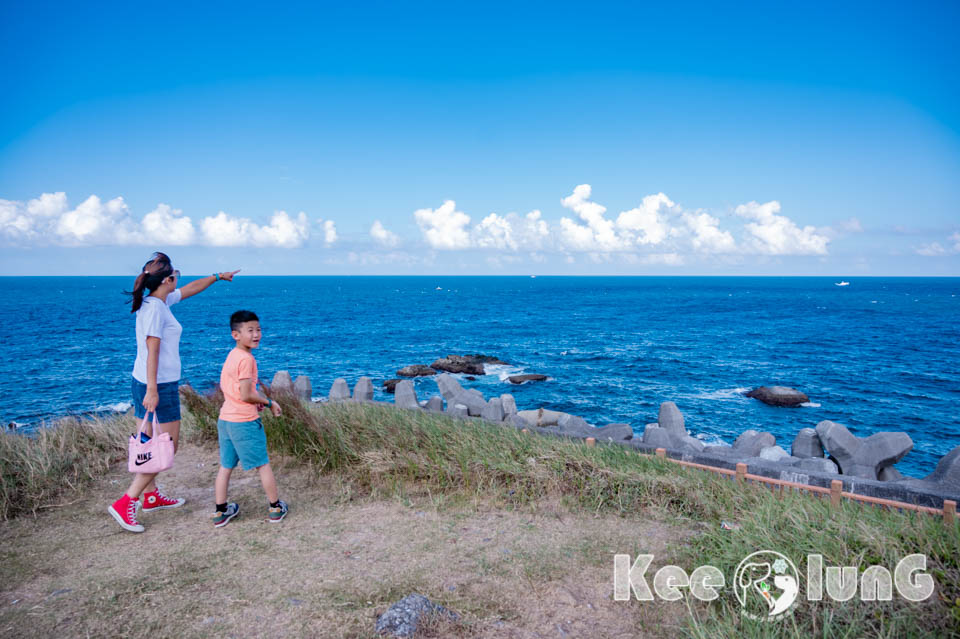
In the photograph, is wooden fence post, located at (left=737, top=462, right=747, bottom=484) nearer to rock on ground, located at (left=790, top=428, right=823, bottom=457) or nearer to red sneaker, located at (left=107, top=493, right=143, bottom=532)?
red sneaker, located at (left=107, top=493, right=143, bottom=532)

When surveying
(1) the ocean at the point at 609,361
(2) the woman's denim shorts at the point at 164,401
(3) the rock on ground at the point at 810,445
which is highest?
(2) the woman's denim shorts at the point at 164,401

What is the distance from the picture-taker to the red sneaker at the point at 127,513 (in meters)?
4.92

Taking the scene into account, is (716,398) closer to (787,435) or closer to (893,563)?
(787,435)

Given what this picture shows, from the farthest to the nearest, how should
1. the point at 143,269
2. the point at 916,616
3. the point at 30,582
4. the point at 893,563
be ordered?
the point at 143,269, the point at 30,582, the point at 893,563, the point at 916,616

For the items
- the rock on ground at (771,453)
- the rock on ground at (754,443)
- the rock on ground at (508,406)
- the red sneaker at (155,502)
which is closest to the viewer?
the red sneaker at (155,502)

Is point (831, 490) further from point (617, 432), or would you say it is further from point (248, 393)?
point (248, 393)

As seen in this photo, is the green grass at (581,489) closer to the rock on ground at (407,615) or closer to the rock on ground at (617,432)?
the rock on ground at (407,615)

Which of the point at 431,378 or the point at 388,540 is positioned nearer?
the point at 388,540

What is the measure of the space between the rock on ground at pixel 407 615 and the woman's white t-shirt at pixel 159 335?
299 centimetres

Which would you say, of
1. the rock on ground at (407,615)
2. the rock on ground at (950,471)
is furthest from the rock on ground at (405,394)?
the rock on ground at (950,471)

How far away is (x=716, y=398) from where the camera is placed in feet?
79.2

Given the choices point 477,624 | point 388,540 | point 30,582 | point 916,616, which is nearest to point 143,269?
point 30,582

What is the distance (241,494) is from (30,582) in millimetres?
2073

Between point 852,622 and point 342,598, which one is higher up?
point 852,622
